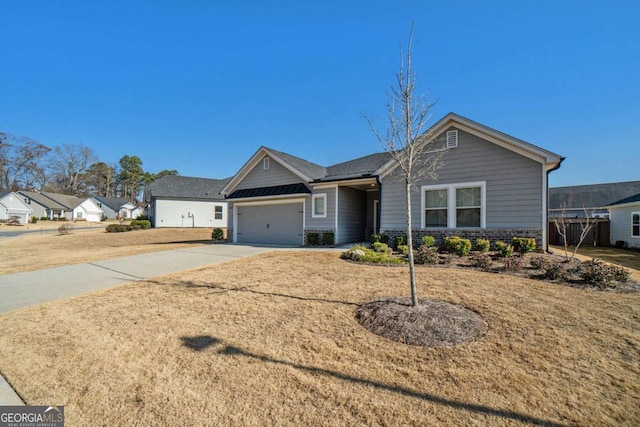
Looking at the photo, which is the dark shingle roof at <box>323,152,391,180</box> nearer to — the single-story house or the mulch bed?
the mulch bed

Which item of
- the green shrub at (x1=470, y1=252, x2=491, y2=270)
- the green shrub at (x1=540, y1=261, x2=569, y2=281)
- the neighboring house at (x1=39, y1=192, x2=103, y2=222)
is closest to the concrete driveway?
the green shrub at (x1=470, y1=252, x2=491, y2=270)

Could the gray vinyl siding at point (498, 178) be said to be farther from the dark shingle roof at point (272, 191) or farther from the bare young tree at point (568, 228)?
the dark shingle roof at point (272, 191)

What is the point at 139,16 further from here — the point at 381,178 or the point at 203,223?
the point at 203,223

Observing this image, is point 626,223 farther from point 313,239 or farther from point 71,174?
point 71,174

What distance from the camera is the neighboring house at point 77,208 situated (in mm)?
52906

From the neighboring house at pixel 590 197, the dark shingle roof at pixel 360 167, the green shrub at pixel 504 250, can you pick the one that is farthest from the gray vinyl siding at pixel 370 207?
the neighboring house at pixel 590 197

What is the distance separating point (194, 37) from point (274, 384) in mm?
15614

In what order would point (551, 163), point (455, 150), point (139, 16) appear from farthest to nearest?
1. point (139, 16)
2. point (455, 150)
3. point (551, 163)

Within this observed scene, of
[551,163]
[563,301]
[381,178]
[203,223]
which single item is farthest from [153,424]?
[203,223]

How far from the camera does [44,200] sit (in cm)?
5138

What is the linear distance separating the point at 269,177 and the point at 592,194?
97.9ft

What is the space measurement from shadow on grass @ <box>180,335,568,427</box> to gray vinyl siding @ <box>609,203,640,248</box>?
1956cm

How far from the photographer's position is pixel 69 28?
1281 centimetres

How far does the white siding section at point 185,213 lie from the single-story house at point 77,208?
3794cm
